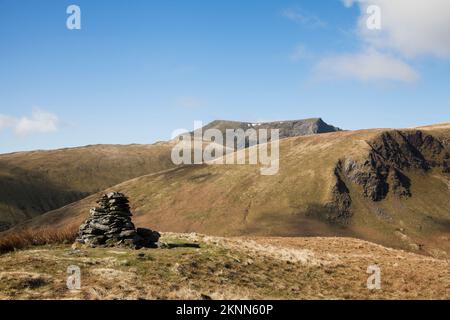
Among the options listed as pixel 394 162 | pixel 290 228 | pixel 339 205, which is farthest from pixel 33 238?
pixel 394 162

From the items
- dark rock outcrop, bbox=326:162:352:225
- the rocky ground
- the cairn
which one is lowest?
dark rock outcrop, bbox=326:162:352:225

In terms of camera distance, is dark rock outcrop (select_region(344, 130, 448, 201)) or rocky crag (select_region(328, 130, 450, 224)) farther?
dark rock outcrop (select_region(344, 130, 448, 201))

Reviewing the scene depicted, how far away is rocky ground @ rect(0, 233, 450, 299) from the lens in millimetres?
21125

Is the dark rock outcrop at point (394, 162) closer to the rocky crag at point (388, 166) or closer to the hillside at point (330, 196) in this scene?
the rocky crag at point (388, 166)

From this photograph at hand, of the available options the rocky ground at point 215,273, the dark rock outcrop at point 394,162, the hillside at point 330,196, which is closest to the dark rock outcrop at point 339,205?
the hillside at point 330,196

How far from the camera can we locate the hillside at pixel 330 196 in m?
116

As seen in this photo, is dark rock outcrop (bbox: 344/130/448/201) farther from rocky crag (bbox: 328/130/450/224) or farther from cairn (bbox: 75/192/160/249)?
cairn (bbox: 75/192/160/249)

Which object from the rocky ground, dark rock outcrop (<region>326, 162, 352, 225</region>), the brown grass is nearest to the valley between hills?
→ the rocky ground

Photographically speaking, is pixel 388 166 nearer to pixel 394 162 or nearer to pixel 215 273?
pixel 394 162

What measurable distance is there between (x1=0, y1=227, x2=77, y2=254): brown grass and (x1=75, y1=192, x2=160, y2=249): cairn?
7.54 feet

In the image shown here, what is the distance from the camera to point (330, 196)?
420 feet

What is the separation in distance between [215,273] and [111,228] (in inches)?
375
